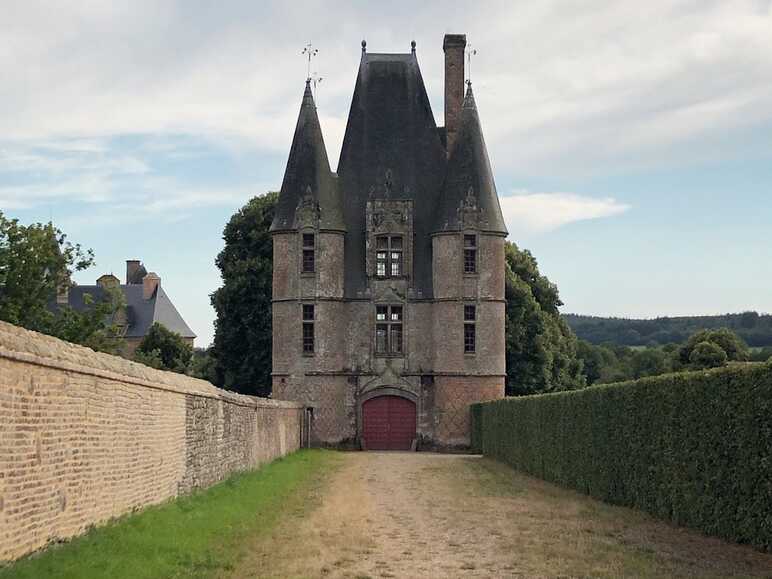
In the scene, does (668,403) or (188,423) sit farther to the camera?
(188,423)

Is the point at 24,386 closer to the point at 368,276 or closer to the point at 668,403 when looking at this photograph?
the point at 668,403

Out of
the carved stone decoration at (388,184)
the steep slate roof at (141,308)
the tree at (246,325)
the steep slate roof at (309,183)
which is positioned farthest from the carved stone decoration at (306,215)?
the steep slate roof at (141,308)

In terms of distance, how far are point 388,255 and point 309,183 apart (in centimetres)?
423

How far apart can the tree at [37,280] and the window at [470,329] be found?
13.8 meters

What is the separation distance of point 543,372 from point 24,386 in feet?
161

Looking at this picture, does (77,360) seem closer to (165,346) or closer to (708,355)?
(708,355)

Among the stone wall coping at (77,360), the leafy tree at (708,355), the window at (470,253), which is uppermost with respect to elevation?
the window at (470,253)

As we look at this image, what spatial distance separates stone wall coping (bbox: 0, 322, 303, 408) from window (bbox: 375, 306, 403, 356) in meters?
26.5

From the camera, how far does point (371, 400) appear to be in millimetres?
46969

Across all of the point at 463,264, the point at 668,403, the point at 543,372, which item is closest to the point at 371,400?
the point at 463,264

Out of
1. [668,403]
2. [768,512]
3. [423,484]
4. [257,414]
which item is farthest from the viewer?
[257,414]

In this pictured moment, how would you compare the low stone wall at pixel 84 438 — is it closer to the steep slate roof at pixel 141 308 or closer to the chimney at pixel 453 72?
the chimney at pixel 453 72

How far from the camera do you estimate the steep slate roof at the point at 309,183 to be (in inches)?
1834

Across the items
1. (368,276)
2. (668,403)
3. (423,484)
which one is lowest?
(423,484)
